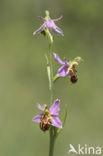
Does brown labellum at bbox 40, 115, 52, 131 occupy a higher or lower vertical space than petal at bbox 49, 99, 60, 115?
lower

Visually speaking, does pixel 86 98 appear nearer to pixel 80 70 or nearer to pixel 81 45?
pixel 80 70

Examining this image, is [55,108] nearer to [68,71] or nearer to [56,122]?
[56,122]

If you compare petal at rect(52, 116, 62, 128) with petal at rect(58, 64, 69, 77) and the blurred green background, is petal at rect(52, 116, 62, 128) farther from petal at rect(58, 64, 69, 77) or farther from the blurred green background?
the blurred green background

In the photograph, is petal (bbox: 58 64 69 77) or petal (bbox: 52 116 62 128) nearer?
petal (bbox: 52 116 62 128)

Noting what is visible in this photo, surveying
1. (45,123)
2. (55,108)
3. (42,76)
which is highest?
(42,76)

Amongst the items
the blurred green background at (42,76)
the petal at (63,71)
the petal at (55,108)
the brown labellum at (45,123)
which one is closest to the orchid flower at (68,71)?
the petal at (63,71)

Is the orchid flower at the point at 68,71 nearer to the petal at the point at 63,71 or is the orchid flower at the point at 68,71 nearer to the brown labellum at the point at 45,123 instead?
the petal at the point at 63,71

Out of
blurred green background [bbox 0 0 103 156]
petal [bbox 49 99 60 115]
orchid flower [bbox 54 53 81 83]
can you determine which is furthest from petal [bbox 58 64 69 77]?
blurred green background [bbox 0 0 103 156]

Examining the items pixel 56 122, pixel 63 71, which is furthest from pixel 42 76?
pixel 56 122
